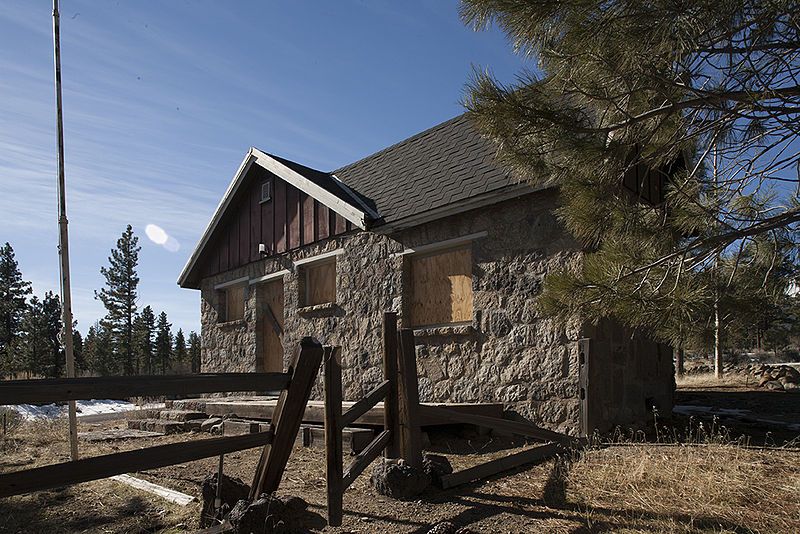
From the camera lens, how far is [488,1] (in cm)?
475

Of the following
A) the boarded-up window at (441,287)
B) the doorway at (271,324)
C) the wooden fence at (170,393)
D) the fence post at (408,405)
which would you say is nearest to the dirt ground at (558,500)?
the fence post at (408,405)

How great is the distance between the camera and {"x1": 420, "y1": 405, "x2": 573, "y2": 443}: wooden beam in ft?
18.5

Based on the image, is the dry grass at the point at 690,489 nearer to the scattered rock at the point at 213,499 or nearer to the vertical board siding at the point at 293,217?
the scattered rock at the point at 213,499

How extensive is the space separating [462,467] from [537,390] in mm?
1671

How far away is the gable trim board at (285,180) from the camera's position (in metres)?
9.85

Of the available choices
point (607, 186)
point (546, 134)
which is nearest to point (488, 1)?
point (546, 134)

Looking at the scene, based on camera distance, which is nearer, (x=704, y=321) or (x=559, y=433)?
(x=704, y=321)

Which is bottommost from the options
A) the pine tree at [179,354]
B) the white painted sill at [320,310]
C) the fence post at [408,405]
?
the pine tree at [179,354]

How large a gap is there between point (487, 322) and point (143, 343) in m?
38.2

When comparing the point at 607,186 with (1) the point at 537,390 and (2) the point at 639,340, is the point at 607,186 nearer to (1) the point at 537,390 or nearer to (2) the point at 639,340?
(1) the point at 537,390

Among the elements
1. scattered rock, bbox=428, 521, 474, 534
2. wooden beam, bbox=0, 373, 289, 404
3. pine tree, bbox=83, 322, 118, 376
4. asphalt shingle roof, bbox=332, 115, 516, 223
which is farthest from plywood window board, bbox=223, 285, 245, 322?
pine tree, bbox=83, 322, 118, 376

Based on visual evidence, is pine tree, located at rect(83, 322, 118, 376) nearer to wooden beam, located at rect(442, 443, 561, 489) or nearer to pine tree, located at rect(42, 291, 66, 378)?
pine tree, located at rect(42, 291, 66, 378)

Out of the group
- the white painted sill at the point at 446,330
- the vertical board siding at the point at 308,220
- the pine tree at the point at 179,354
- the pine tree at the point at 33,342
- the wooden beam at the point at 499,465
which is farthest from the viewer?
the pine tree at the point at 179,354

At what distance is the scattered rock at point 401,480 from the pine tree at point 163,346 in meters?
41.2
